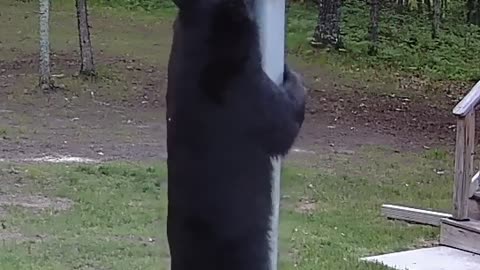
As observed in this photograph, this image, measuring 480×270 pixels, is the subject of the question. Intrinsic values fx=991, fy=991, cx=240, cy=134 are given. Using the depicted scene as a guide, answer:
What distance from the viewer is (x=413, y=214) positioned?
6.01 m

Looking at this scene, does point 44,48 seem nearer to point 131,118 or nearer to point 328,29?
point 131,118

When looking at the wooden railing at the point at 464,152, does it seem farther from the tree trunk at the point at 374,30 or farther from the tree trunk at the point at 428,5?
the tree trunk at the point at 428,5

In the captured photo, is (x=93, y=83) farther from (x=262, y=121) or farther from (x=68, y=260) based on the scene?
(x=262, y=121)

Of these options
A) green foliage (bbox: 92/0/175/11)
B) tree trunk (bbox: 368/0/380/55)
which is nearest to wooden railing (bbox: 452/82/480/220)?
tree trunk (bbox: 368/0/380/55)

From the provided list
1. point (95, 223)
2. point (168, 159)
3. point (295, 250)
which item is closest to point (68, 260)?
point (95, 223)

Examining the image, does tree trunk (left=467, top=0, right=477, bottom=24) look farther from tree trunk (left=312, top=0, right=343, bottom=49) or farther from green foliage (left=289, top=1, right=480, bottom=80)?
tree trunk (left=312, top=0, right=343, bottom=49)

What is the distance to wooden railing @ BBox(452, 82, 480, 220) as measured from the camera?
5.23 metres

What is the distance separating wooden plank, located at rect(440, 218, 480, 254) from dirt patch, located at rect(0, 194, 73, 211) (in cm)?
228

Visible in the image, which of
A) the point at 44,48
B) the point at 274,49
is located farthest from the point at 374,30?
the point at 274,49

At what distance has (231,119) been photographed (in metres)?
1.88

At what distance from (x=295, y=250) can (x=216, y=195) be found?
11.0 ft

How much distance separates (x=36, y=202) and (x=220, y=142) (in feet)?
15.1

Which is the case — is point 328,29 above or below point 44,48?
below

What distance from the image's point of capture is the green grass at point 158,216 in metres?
4.97
